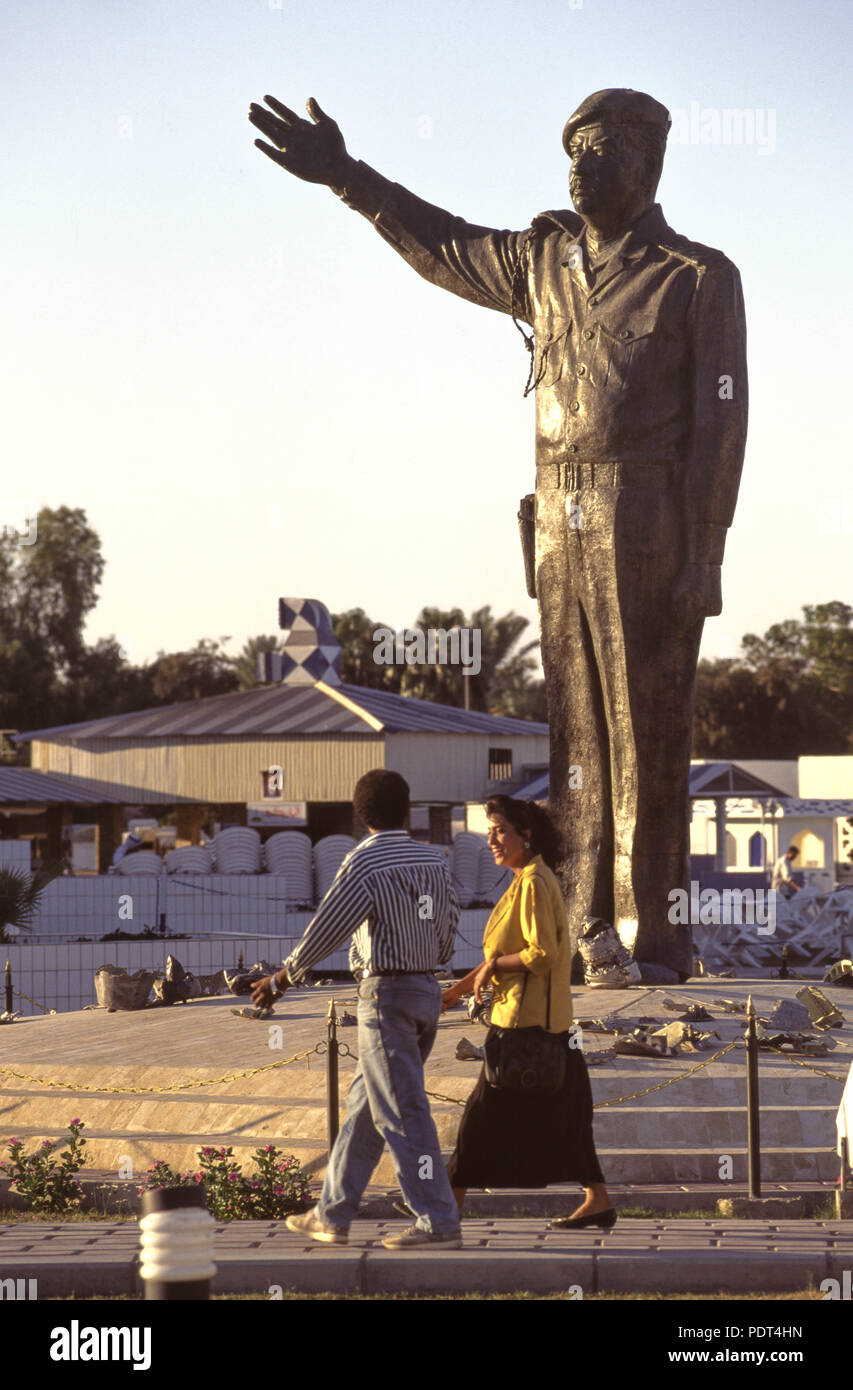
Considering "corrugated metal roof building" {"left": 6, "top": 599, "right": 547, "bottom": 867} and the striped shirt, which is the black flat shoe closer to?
the striped shirt

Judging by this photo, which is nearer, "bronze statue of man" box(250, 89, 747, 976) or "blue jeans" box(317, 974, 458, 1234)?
"blue jeans" box(317, 974, 458, 1234)

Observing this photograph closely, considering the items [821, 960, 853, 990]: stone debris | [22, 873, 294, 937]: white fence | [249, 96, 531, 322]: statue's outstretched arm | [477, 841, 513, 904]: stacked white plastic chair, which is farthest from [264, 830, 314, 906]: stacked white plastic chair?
[249, 96, 531, 322]: statue's outstretched arm

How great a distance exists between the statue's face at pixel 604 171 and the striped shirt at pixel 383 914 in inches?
244

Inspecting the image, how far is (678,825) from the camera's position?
11758 mm

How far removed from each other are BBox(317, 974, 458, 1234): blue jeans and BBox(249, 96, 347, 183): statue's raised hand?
732cm

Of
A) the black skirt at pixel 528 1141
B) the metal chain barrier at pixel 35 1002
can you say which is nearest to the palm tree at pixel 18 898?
the metal chain barrier at pixel 35 1002

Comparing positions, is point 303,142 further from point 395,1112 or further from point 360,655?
point 360,655

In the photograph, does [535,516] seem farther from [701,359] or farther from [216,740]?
[216,740]

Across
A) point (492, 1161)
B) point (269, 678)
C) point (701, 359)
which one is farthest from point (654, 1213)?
point (269, 678)

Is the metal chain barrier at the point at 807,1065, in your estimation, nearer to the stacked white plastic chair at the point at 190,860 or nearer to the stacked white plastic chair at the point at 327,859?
the stacked white plastic chair at the point at 327,859

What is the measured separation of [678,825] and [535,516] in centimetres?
216

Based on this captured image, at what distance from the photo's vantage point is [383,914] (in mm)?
6555

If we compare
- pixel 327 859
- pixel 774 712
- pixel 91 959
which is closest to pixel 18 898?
pixel 91 959

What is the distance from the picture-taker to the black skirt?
6984 mm
